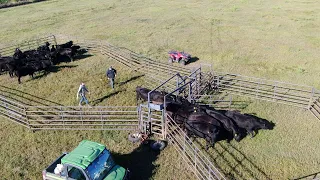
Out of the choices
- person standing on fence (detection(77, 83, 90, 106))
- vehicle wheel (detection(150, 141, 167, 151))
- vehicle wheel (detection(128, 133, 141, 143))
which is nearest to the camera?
vehicle wheel (detection(150, 141, 167, 151))

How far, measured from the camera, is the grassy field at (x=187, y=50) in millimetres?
12867

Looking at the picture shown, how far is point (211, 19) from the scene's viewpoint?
1448 inches

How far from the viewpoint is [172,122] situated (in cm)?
1435

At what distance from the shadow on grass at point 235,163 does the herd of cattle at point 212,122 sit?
1.59ft

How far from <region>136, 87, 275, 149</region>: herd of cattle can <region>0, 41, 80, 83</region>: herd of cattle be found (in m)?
10.4

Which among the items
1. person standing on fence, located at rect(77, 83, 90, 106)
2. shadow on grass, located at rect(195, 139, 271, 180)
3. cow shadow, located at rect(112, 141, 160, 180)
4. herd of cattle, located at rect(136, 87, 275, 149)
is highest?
person standing on fence, located at rect(77, 83, 90, 106)

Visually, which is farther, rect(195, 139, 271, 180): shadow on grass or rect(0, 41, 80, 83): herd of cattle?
rect(0, 41, 80, 83): herd of cattle

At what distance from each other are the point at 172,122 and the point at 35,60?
40.5 feet

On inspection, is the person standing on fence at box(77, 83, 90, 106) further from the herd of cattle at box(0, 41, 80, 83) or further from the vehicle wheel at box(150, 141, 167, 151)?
the herd of cattle at box(0, 41, 80, 83)

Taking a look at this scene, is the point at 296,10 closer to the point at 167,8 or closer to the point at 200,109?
the point at 167,8

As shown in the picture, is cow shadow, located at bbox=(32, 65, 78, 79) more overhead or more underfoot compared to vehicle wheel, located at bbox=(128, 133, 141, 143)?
more overhead

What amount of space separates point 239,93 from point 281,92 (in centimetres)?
228

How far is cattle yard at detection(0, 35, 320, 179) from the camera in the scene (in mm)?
12492

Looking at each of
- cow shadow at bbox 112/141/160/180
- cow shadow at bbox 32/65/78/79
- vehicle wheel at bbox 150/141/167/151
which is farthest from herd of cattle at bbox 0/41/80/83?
vehicle wheel at bbox 150/141/167/151
